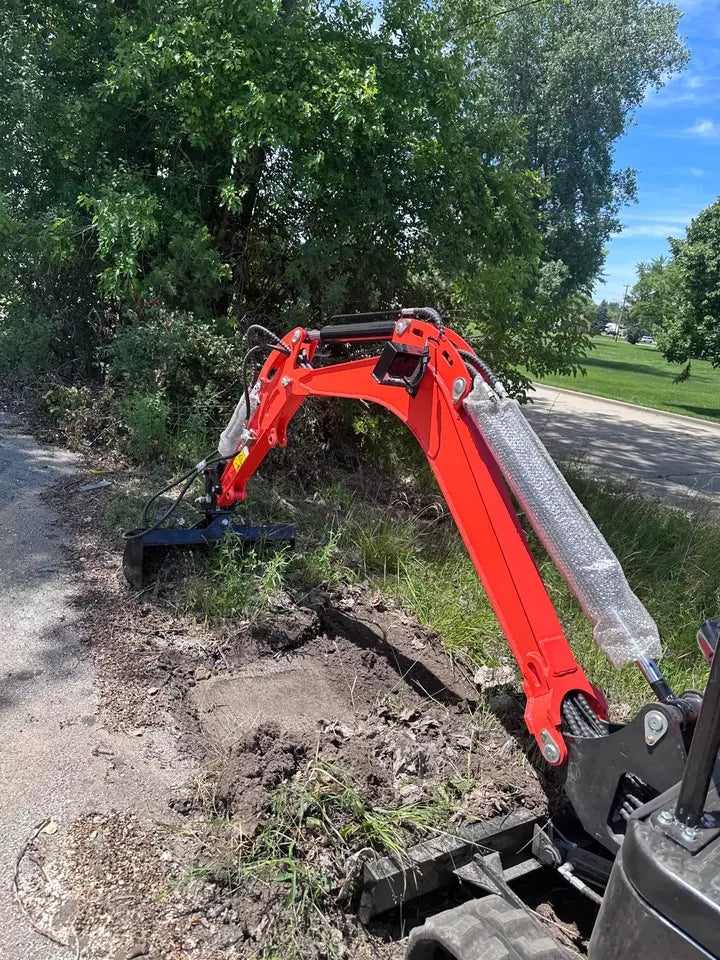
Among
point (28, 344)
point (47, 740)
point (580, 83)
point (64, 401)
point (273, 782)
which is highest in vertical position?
point (580, 83)

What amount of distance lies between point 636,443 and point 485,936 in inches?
438

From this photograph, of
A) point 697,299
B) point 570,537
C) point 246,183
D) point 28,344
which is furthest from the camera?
point 697,299

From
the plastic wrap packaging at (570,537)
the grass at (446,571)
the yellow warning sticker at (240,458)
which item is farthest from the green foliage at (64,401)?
the plastic wrap packaging at (570,537)

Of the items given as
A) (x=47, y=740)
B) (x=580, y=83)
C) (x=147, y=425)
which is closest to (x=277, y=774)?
(x=47, y=740)

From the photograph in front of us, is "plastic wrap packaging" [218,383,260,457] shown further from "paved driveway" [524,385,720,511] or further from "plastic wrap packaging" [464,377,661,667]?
"paved driveway" [524,385,720,511]

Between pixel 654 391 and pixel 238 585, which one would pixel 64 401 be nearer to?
pixel 238 585

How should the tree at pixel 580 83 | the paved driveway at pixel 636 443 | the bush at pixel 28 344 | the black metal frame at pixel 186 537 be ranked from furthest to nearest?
the tree at pixel 580 83 < the paved driveway at pixel 636 443 < the bush at pixel 28 344 < the black metal frame at pixel 186 537

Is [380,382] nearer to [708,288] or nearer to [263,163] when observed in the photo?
[263,163]

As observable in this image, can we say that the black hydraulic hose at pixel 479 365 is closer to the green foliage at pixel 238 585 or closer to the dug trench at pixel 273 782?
the dug trench at pixel 273 782

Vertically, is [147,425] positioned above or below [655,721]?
below

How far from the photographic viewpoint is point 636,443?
1205 centimetres

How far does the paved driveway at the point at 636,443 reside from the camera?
912cm

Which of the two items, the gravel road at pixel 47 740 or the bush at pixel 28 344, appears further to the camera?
the bush at pixel 28 344

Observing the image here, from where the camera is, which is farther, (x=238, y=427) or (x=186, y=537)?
(x=186, y=537)
